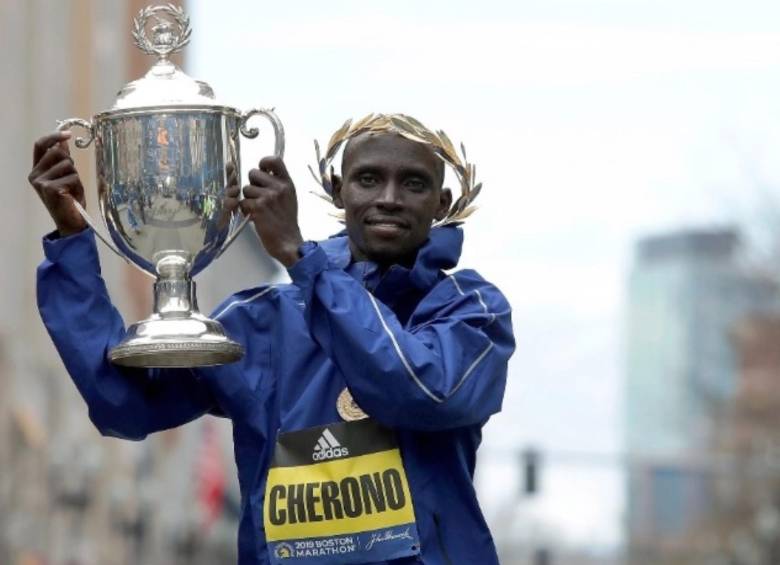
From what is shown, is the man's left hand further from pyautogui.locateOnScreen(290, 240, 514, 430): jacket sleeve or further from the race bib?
the race bib

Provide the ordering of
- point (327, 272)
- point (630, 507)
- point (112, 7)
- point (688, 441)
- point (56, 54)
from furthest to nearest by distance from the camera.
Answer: point (630, 507) → point (688, 441) → point (112, 7) → point (56, 54) → point (327, 272)

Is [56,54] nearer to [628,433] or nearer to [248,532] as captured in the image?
[248,532]

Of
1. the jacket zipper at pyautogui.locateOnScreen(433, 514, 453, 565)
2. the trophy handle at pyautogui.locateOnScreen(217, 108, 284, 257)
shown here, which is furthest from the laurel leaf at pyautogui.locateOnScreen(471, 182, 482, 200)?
the jacket zipper at pyautogui.locateOnScreen(433, 514, 453, 565)

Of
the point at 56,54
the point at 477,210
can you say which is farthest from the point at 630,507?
the point at 477,210

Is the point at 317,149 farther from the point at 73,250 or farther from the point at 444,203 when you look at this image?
the point at 73,250

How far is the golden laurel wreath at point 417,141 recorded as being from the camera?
7906 millimetres

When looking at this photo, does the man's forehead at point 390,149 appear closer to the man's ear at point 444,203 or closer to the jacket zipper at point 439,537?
the man's ear at point 444,203

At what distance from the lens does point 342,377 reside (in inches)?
310

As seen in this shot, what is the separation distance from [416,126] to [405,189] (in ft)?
0.54

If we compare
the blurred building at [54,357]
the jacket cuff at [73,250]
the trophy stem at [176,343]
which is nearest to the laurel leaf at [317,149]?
the trophy stem at [176,343]

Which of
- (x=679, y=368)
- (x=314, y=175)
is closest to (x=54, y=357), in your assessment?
(x=314, y=175)

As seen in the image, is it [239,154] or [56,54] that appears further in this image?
[56,54]

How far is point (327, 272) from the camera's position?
767cm

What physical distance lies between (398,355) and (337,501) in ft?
1.53
